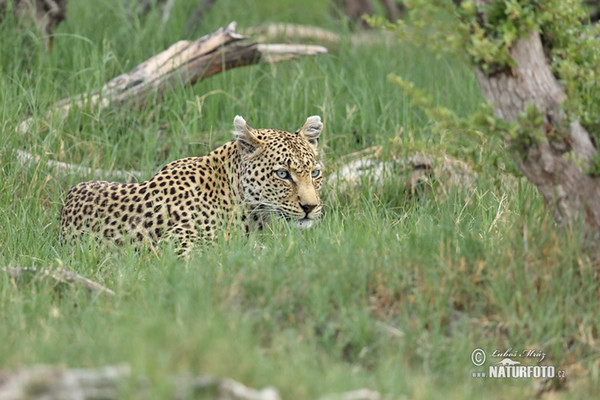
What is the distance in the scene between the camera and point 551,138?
4723mm

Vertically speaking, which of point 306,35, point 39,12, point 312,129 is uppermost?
point 39,12

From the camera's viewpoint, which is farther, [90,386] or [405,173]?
[405,173]

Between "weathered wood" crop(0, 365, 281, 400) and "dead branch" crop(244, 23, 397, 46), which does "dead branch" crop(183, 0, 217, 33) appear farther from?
"weathered wood" crop(0, 365, 281, 400)

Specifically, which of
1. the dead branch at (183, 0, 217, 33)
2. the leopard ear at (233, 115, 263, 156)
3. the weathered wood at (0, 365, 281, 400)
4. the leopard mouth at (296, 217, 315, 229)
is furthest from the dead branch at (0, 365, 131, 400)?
the dead branch at (183, 0, 217, 33)

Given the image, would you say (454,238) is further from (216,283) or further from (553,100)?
(216,283)

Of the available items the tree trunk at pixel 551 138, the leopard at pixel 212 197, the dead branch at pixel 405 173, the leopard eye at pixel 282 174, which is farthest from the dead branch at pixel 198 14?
the tree trunk at pixel 551 138

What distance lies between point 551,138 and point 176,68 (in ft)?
15.0

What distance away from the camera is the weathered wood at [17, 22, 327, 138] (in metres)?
8.24

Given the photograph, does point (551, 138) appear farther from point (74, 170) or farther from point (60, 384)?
point (74, 170)

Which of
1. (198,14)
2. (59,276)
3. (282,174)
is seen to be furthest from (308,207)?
(198,14)

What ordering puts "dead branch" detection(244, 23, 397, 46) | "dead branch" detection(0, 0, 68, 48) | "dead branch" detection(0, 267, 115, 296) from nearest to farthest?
1. "dead branch" detection(0, 267, 115, 296)
2. "dead branch" detection(0, 0, 68, 48)
3. "dead branch" detection(244, 23, 397, 46)

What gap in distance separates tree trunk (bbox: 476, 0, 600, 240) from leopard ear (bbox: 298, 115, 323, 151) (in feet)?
7.18

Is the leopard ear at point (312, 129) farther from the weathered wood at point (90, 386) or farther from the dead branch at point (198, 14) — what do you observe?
the dead branch at point (198, 14)

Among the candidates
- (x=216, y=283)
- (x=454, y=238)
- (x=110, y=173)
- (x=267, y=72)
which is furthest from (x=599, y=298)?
(x=267, y=72)
